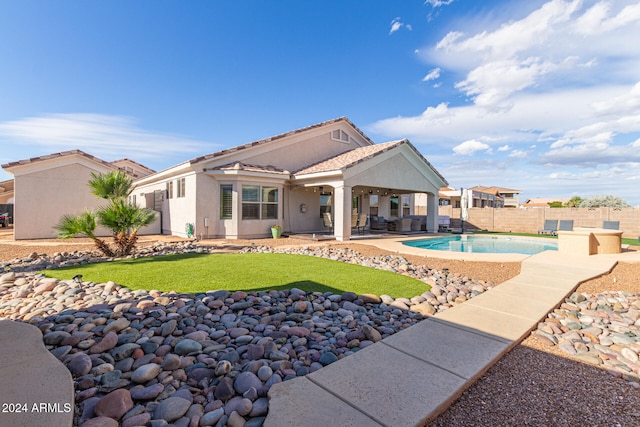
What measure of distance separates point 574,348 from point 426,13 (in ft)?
49.3

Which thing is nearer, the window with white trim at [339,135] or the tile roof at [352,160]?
the tile roof at [352,160]

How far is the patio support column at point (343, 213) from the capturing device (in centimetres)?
1423

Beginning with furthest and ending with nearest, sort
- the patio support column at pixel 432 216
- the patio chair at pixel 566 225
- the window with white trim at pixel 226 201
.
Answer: the patio support column at pixel 432 216, the patio chair at pixel 566 225, the window with white trim at pixel 226 201

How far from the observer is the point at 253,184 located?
14750 millimetres

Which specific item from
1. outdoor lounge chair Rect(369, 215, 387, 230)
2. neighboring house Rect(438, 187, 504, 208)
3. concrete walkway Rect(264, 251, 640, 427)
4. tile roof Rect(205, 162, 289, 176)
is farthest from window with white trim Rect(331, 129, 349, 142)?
concrete walkway Rect(264, 251, 640, 427)

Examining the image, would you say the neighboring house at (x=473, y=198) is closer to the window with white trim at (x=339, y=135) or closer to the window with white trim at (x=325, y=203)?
the window with white trim at (x=339, y=135)

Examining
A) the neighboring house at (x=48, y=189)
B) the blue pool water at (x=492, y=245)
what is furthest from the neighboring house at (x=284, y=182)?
the blue pool water at (x=492, y=245)

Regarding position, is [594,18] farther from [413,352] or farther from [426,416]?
[426,416]

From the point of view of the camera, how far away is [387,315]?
459 cm

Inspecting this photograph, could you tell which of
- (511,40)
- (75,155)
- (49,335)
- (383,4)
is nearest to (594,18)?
(511,40)

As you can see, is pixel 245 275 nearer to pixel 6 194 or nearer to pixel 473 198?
pixel 473 198

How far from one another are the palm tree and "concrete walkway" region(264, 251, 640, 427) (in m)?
9.31

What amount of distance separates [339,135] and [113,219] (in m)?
14.6

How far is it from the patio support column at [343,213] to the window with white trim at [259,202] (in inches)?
144
